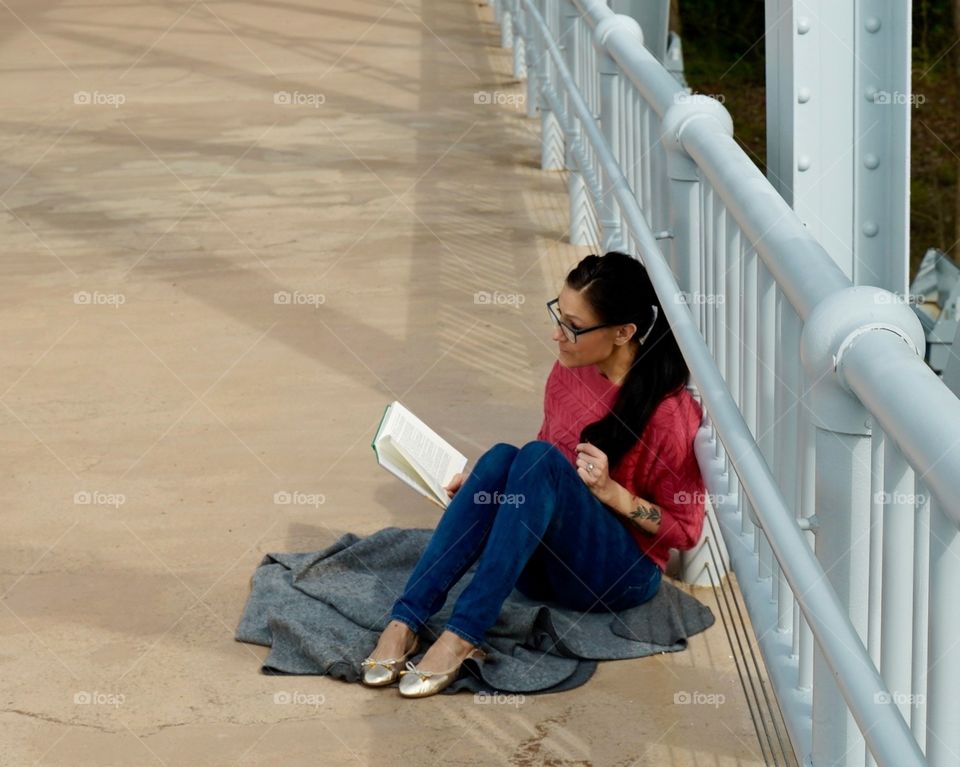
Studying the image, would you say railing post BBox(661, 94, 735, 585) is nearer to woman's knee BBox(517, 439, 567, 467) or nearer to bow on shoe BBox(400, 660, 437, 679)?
woman's knee BBox(517, 439, 567, 467)

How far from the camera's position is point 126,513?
4566mm

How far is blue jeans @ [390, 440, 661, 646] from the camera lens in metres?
3.49

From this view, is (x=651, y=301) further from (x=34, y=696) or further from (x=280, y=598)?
(x=34, y=696)

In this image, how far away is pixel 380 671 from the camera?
139 inches

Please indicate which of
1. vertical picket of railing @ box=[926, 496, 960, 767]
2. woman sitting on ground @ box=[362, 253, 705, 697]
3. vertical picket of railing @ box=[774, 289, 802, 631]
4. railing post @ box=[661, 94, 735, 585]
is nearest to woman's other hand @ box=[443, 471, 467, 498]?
woman sitting on ground @ box=[362, 253, 705, 697]

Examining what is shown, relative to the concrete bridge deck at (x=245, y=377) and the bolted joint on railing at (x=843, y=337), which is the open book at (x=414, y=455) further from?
the bolted joint on railing at (x=843, y=337)

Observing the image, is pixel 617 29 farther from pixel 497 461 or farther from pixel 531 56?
pixel 531 56

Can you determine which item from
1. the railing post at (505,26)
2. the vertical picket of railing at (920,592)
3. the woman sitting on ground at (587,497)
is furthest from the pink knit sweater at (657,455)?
the railing post at (505,26)

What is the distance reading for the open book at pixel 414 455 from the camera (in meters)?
3.56

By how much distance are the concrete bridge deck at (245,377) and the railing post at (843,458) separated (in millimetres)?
1211

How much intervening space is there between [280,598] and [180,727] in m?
0.56

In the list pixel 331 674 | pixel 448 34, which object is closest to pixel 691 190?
pixel 331 674

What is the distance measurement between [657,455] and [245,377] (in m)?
2.53

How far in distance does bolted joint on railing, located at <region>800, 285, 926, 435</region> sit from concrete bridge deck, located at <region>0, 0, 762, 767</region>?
147 centimetres
